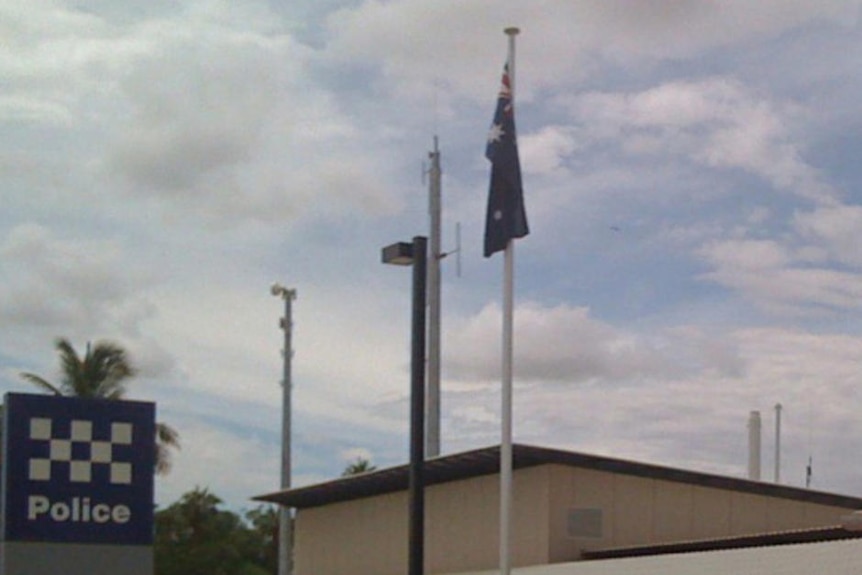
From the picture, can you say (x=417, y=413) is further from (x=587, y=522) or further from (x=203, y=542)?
(x=203, y=542)

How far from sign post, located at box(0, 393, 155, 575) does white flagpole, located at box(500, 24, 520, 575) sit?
3.86m

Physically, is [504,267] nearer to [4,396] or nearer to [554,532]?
[4,396]

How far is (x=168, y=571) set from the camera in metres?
54.3

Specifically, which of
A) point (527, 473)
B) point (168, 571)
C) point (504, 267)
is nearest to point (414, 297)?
point (504, 267)

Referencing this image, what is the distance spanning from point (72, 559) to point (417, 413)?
147 inches

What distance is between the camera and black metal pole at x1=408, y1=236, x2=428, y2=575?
52.8ft

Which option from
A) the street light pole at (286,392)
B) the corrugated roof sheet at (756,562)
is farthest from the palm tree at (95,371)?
the corrugated roof sheet at (756,562)

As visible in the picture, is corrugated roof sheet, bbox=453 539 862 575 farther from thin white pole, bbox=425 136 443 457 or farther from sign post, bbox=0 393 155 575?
thin white pole, bbox=425 136 443 457

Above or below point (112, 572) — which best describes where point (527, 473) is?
above

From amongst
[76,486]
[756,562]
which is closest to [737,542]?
[756,562]

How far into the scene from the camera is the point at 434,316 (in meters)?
36.0

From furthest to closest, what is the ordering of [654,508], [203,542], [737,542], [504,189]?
[203,542] → [654,508] → [737,542] → [504,189]

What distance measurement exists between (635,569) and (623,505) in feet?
18.3

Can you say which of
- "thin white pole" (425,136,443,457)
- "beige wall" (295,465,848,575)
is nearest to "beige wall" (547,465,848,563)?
"beige wall" (295,465,848,575)
